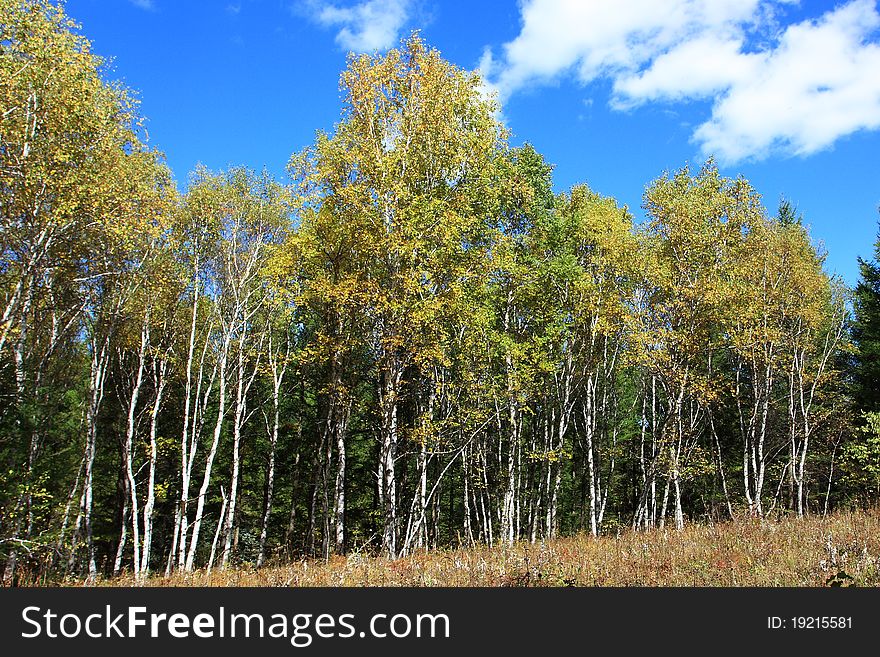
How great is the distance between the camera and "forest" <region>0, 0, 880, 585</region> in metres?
15.1

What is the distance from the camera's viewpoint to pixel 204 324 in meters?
24.6

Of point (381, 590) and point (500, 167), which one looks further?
point (500, 167)

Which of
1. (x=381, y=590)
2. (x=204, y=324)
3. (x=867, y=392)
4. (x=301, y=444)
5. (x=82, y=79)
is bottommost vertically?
(x=381, y=590)

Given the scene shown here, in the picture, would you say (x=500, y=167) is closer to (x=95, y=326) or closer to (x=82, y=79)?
(x=82, y=79)

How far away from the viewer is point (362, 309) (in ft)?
55.4

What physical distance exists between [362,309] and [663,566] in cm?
1102

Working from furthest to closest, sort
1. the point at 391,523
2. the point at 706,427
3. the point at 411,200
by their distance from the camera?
the point at 706,427 < the point at 411,200 < the point at 391,523

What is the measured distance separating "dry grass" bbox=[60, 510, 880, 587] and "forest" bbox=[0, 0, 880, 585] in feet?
11.8

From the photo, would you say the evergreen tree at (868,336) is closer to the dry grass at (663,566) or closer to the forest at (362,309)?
the forest at (362,309)

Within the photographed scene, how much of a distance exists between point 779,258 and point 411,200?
1919 centimetres

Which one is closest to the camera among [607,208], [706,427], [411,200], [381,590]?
[381,590]

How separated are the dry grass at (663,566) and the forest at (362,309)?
3608mm

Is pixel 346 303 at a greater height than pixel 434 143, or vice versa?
pixel 434 143

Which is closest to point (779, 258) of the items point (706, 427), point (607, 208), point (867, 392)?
point (607, 208)
